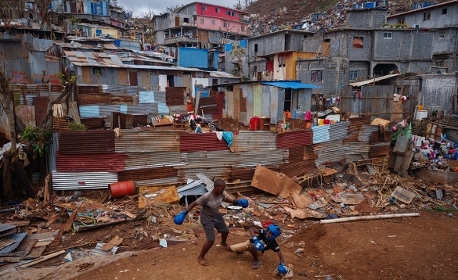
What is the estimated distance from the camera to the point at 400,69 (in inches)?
1062

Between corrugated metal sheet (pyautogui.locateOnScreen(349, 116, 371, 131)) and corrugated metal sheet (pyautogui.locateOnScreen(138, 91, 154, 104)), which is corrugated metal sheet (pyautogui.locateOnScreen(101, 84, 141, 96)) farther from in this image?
corrugated metal sheet (pyautogui.locateOnScreen(349, 116, 371, 131))

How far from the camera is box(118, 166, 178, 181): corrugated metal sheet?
8852mm

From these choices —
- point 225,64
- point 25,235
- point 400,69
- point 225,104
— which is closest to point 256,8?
point 225,64

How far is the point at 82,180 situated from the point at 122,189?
1078mm

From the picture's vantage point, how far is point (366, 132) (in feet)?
40.6

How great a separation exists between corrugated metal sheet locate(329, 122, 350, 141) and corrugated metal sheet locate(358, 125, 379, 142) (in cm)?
78

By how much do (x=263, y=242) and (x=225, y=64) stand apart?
3355 centimetres

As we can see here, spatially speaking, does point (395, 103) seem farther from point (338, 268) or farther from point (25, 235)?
point (25, 235)

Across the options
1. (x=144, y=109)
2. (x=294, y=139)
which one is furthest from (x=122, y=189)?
(x=144, y=109)

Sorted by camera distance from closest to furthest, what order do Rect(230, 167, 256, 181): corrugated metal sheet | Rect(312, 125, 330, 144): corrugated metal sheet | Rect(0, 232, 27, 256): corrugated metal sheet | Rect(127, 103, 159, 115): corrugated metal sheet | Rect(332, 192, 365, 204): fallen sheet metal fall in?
1. Rect(0, 232, 27, 256): corrugated metal sheet
2. Rect(230, 167, 256, 181): corrugated metal sheet
3. Rect(332, 192, 365, 204): fallen sheet metal
4. Rect(312, 125, 330, 144): corrugated metal sheet
5. Rect(127, 103, 159, 115): corrugated metal sheet

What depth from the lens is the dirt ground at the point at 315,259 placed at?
501 cm

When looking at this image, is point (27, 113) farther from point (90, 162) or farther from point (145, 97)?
point (90, 162)

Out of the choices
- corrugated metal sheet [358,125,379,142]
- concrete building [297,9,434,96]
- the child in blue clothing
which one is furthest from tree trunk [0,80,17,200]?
concrete building [297,9,434,96]

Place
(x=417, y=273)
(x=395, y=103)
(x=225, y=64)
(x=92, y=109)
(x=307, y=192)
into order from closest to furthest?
(x=417, y=273)
(x=307, y=192)
(x=92, y=109)
(x=395, y=103)
(x=225, y=64)
